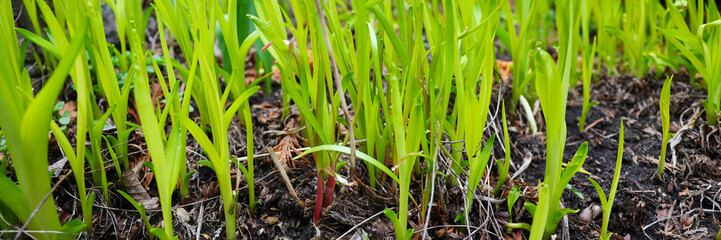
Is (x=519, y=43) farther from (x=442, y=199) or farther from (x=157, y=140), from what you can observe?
(x=157, y=140)

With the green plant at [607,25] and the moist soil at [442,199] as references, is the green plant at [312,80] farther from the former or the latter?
the green plant at [607,25]

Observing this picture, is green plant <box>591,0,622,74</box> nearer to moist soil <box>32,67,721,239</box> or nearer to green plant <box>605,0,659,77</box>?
green plant <box>605,0,659,77</box>

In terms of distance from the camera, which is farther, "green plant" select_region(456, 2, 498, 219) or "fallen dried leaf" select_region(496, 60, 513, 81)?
"fallen dried leaf" select_region(496, 60, 513, 81)

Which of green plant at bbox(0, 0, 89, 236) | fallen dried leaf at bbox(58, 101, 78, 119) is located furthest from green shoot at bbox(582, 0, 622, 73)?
fallen dried leaf at bbox(58, 101, 78, 119)

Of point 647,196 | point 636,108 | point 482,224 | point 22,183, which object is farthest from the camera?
point 636,108

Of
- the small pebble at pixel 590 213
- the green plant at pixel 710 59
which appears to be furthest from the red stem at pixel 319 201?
the green plant at pixel 710 59

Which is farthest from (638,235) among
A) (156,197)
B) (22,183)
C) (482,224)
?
(22,183)

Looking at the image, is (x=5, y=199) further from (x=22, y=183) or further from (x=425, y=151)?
(x=425, y=151)

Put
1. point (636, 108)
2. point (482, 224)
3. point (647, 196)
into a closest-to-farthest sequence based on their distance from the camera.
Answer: point (482, 224), point (647, 196), point (636, 108)
